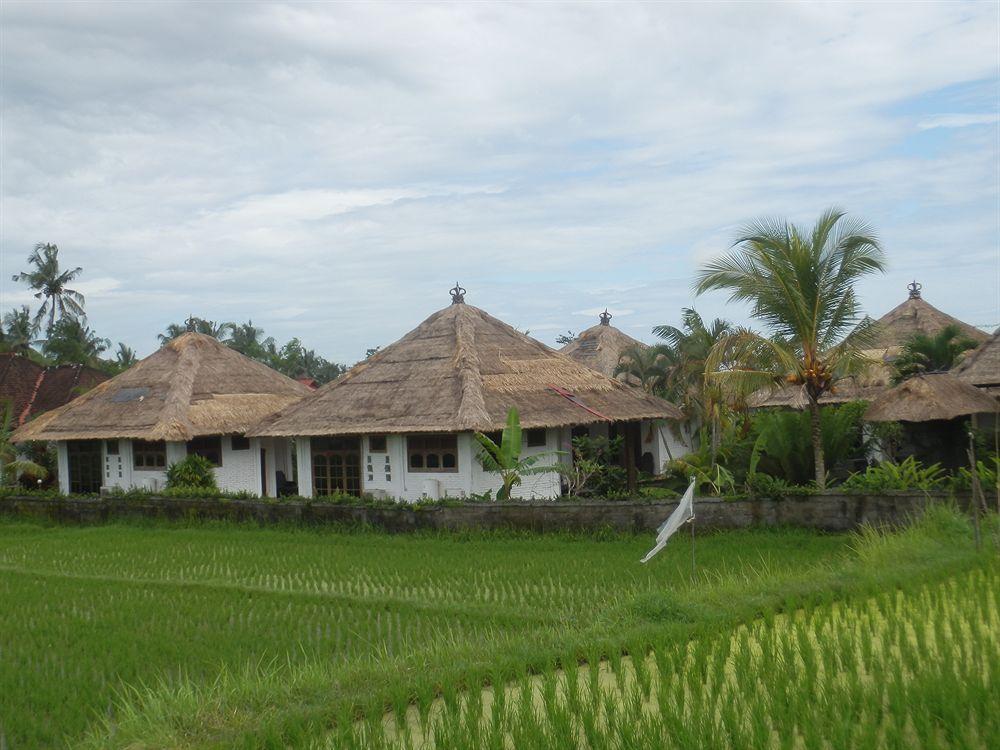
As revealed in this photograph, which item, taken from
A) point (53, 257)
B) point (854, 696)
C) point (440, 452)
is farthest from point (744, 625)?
point (53, 257)

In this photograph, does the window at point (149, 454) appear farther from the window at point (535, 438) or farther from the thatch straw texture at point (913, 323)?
the thatch straw texture at point (913, 323)

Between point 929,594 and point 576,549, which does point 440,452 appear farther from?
point 929,594

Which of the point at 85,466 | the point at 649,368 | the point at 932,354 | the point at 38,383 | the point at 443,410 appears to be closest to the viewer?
the point at 443,410

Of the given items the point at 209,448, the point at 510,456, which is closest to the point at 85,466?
the point at 209,448

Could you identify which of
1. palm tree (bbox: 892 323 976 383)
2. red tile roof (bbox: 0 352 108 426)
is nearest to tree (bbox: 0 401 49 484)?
red tile roof (bbox: 0 352 108 426)

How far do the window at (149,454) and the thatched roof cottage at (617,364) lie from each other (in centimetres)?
932

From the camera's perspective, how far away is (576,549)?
1232 cm

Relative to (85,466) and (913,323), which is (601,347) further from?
(85,466)

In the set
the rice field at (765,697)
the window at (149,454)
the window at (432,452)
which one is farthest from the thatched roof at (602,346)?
the rice field at (765,697)

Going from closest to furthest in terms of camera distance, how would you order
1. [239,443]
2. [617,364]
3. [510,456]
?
[510,456], [239,443], [617,364]

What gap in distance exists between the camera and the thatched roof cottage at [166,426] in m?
20.8

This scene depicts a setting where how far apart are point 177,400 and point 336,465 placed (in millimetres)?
4504

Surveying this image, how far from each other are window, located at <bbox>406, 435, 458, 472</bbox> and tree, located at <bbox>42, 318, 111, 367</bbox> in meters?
17.3

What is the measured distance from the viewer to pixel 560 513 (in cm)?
1321
